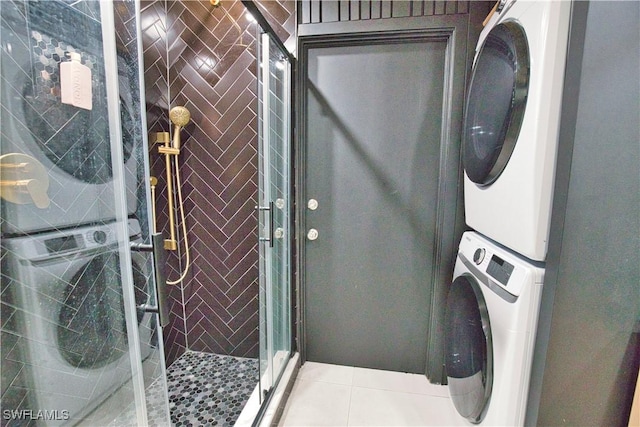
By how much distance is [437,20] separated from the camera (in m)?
1.54

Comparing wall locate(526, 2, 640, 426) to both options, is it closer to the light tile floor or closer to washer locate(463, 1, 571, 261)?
washer locate(463, 1, 571, 261)

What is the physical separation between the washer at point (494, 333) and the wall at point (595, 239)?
0.13ft

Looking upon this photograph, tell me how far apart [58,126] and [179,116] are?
1015 mm

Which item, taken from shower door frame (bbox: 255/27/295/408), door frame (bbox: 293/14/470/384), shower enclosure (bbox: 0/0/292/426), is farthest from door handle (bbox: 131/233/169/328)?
door frame (bbox: 293/14/470/384)

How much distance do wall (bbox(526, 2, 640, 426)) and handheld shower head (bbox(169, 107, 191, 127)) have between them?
184 centimetres

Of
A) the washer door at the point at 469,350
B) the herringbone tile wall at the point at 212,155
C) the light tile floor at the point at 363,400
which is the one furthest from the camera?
the herringbone tile wall at the point at 212,155

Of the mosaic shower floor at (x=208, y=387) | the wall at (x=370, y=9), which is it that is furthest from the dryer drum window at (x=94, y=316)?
the wall at (x=370, y=9)

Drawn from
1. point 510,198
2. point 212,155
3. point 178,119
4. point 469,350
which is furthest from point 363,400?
point 178,119

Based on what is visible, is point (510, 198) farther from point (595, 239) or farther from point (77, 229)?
point (77, 229)

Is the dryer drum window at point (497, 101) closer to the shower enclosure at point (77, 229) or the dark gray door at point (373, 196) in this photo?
the dark gray door at point (373, 196)

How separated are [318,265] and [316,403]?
2.59ft

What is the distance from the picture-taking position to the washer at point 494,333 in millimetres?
876

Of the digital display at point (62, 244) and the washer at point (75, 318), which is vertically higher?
the digital display at point (62, 244)

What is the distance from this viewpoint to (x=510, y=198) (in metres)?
0.94
